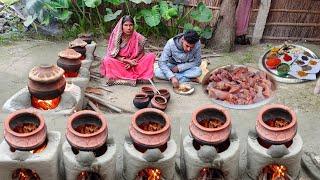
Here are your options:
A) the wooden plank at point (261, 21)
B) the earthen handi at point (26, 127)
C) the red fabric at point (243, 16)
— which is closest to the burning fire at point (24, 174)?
the earthen handi at point (26, 127)

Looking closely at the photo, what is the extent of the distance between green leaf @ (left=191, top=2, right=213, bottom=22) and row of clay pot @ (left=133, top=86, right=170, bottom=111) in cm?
233

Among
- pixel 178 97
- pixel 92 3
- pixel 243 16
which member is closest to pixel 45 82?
pixel 178 97

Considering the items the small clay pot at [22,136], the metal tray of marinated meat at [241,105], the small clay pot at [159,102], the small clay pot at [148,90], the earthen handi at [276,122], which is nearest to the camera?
the small clay pot at [22,136]

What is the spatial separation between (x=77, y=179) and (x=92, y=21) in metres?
5.90

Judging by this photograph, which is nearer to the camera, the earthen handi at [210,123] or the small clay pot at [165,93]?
the earthen handi at [210,123]

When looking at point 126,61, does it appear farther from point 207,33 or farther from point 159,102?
point 207,33

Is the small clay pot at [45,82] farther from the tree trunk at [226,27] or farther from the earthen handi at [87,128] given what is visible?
the tree trunk at [226,27]

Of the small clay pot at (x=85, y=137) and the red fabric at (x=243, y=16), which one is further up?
the small clay pot at (x=85, y=137)

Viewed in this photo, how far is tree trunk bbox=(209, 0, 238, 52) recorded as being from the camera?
977cm

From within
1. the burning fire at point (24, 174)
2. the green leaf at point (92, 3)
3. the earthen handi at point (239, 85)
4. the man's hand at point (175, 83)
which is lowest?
the earthen handi at point (239, 85)

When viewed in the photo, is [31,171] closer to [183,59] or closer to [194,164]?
[194,164]

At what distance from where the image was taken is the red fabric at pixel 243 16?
9941 mm

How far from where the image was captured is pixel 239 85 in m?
8.41

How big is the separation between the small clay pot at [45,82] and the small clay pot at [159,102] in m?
1.51
